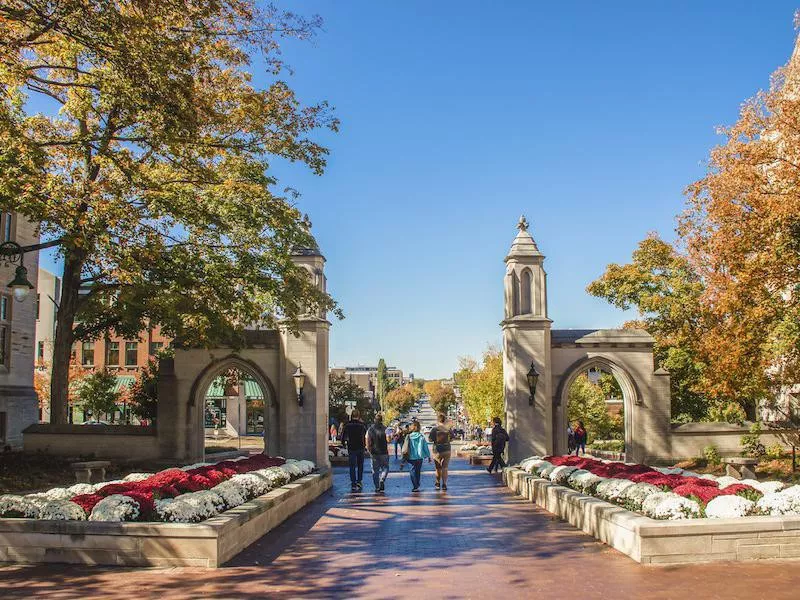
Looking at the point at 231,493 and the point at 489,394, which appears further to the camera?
the point at 489,394

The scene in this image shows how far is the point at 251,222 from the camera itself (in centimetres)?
1886

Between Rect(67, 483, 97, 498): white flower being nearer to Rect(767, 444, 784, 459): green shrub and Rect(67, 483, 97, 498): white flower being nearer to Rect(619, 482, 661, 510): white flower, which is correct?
Rect(619, 482, 661, 510): white flower

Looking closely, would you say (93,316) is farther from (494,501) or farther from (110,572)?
(110,572)

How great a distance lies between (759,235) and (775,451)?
339 inches

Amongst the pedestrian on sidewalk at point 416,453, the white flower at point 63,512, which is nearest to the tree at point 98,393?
the pedestrian on sidewalk at point 416,453

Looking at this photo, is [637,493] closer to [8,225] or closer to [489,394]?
[8,225]

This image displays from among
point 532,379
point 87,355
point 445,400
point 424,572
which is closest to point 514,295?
point 532,379

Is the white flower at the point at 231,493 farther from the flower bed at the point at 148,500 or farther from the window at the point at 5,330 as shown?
the window at the point at 5,330

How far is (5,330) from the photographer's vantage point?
100 ft

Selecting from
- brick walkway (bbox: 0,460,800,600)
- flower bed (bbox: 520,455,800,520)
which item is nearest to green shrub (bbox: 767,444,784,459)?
flower bed (bbox: 520,455,800,520)

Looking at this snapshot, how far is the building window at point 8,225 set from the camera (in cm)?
3006

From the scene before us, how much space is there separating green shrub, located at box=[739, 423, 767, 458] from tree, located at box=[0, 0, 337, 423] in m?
12.4

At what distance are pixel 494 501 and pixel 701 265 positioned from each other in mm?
16666

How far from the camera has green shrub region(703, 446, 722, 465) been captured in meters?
22.6
